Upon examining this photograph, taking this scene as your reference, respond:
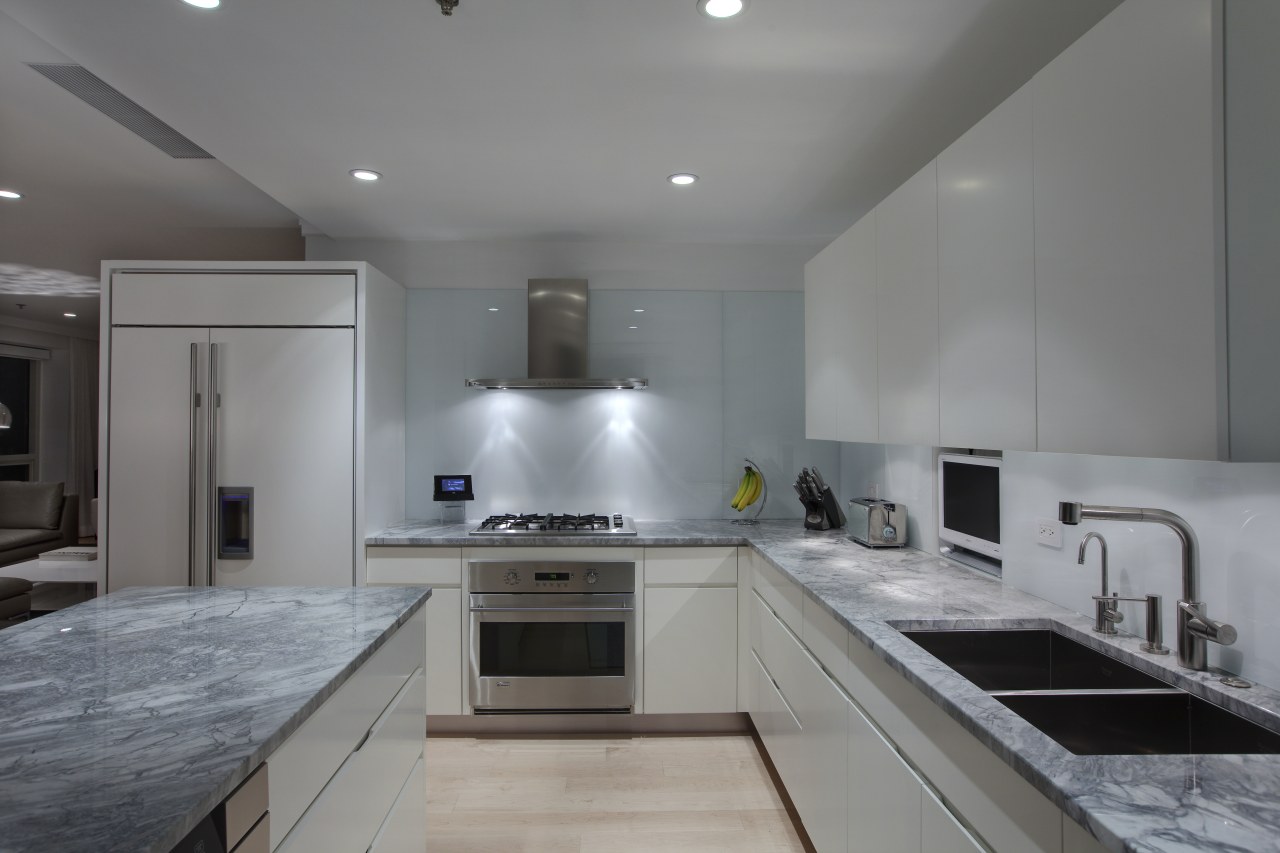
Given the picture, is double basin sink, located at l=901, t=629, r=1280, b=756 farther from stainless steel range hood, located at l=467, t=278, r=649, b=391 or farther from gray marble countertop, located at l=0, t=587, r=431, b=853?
stainless steel range hood, located at l=467, t=278, r=649, b=391

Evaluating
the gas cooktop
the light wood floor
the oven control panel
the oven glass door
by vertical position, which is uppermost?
the gas cooktop

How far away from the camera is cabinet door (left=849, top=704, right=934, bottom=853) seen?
1459 millimetres

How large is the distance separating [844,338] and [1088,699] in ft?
5.20

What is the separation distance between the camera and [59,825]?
32.8 inches

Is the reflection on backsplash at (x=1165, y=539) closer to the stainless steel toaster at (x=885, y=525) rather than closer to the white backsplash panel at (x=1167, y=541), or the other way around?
the white backsplash panel at (x=1167, y=541)

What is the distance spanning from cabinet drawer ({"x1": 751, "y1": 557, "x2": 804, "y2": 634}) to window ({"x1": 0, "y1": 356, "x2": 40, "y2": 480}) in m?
7.95

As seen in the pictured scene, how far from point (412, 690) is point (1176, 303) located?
6.53 feet

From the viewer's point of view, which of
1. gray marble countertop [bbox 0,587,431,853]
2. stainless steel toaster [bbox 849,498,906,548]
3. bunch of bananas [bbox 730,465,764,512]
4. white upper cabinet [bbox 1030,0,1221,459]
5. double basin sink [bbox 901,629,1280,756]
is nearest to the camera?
gray marble countertop [bbox 0,587,431,853]

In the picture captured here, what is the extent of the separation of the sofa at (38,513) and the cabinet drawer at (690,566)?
612 cm

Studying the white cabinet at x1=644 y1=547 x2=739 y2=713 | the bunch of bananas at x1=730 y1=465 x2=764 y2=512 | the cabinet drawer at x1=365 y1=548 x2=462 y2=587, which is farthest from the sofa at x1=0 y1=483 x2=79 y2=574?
the bunch of bananas at x1=730 y1=465 x2=764 y2=512

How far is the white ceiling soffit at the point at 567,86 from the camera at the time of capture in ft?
5.45

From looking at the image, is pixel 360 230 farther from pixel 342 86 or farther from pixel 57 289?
pixel 57 289

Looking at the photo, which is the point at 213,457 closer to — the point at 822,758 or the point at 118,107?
the point at 118,107

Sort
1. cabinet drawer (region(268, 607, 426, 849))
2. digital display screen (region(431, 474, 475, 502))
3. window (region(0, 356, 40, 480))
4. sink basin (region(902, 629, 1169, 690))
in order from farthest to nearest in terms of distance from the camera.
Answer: window (region(0, 356, 40, 480)), digital display screen (region(431, 474, 475, 502)), sink basin (region(902, 629, 1169, 690)), cabinet drawer (region(268, 607, 426, 849))
